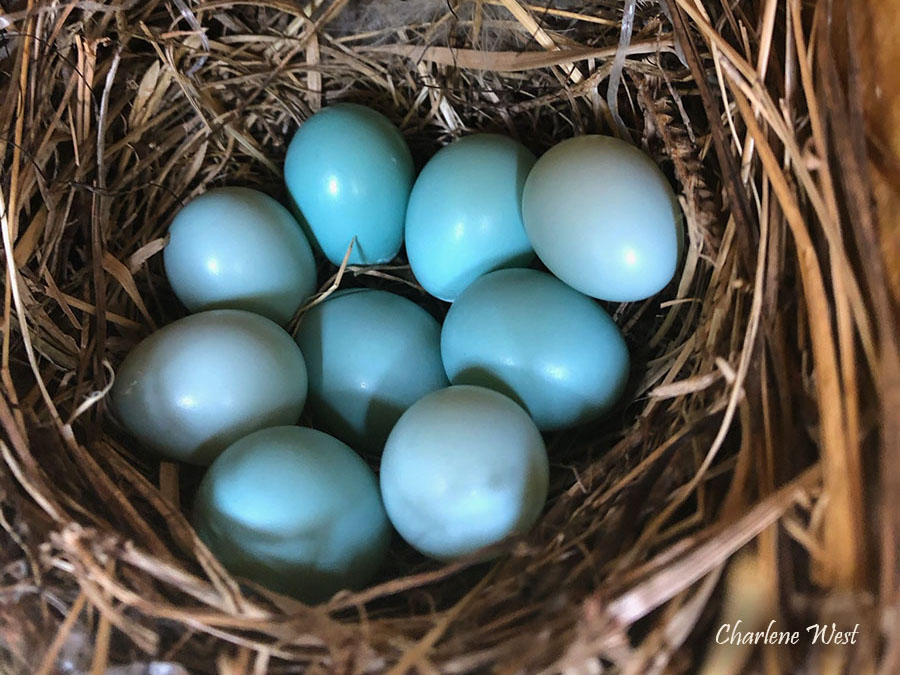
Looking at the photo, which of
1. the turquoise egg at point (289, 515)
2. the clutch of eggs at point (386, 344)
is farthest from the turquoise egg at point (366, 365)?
the turquoise egg at point (289, 515)

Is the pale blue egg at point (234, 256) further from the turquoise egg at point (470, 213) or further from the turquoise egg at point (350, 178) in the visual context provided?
the turquoise egg at point (470, 213)

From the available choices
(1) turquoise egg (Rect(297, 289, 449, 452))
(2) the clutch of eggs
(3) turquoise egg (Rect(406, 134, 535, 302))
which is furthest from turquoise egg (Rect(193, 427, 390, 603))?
(3) turquoise egg (Rect(406, 134, 535, 302))

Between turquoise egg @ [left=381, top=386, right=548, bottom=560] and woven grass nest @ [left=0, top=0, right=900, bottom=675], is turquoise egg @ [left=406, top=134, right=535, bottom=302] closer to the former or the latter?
woven grass nest @ [left=0, top=0, right=900, bottom=675]

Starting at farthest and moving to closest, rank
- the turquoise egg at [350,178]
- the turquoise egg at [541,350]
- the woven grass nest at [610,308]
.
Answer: the turquoise egg at [350,178] < the turquoise egg at [541,350] < the woven grass nest at [610,308]

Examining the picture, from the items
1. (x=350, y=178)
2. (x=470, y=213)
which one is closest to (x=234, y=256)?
(x=350, y=178)

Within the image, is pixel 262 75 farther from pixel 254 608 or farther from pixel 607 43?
pixel 254 608

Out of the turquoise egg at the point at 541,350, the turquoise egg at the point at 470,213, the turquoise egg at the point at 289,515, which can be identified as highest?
the turquoise egg at the point at 470,213
